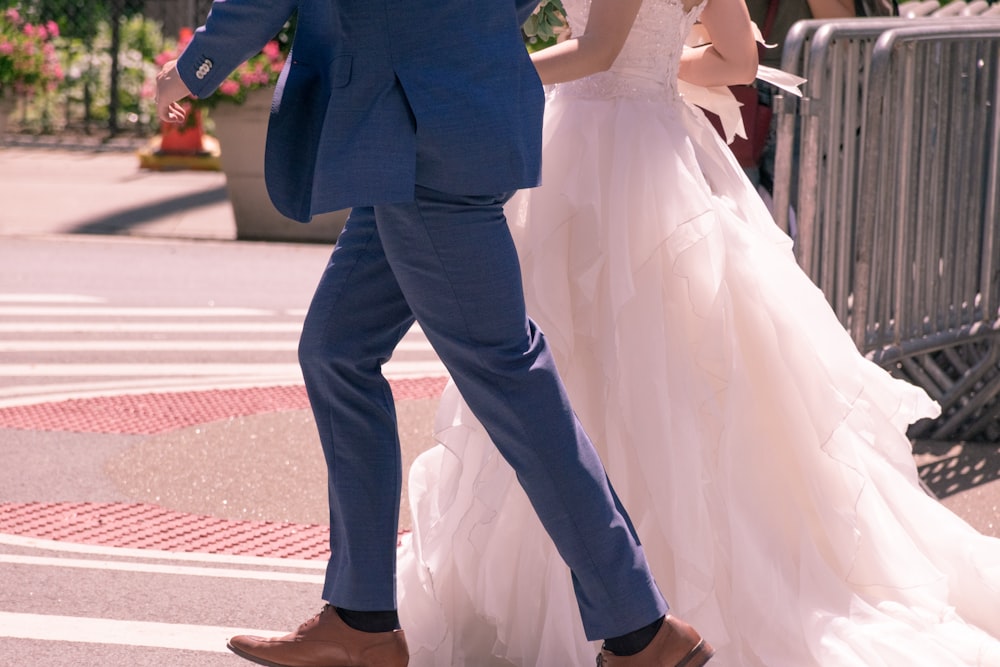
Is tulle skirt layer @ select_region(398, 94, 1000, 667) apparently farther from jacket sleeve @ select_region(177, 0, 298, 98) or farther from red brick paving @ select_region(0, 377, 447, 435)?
red brick paving @ select_region(0, 377, 447, 435)

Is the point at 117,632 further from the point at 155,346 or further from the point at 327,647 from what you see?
the point at 155,346

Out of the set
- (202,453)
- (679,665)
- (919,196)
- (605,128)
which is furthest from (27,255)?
(679,665)

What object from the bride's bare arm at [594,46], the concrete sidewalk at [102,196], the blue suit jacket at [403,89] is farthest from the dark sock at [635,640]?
the concrete sidewalk at [102,196]

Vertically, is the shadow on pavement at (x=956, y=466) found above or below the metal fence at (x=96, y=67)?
above

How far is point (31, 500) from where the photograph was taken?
484cm

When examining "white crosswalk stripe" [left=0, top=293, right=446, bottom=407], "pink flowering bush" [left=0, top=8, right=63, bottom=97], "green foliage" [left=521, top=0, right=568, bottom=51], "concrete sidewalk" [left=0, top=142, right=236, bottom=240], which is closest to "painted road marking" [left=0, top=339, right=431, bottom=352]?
"white crosswalk stripe" [left=0, top=293, right=446, bottom=407]

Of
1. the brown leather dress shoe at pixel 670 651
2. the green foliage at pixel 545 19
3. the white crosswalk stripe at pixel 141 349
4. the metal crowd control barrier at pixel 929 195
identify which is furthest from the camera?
the white crosswalk stripe at pixel 141 349

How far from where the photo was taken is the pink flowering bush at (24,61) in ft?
50.5

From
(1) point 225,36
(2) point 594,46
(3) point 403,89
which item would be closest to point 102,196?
(2) point 594,46

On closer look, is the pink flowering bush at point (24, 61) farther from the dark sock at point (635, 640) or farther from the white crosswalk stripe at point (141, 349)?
the dark sock at point (635, 640)

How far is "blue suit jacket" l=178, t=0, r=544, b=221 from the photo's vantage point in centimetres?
278

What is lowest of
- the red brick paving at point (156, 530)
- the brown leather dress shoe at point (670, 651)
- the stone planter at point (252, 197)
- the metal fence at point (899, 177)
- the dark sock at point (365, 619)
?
the stone planter at point (252, 197)

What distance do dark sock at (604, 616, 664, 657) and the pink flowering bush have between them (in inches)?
539

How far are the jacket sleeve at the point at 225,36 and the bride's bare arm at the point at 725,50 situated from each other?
113cm
